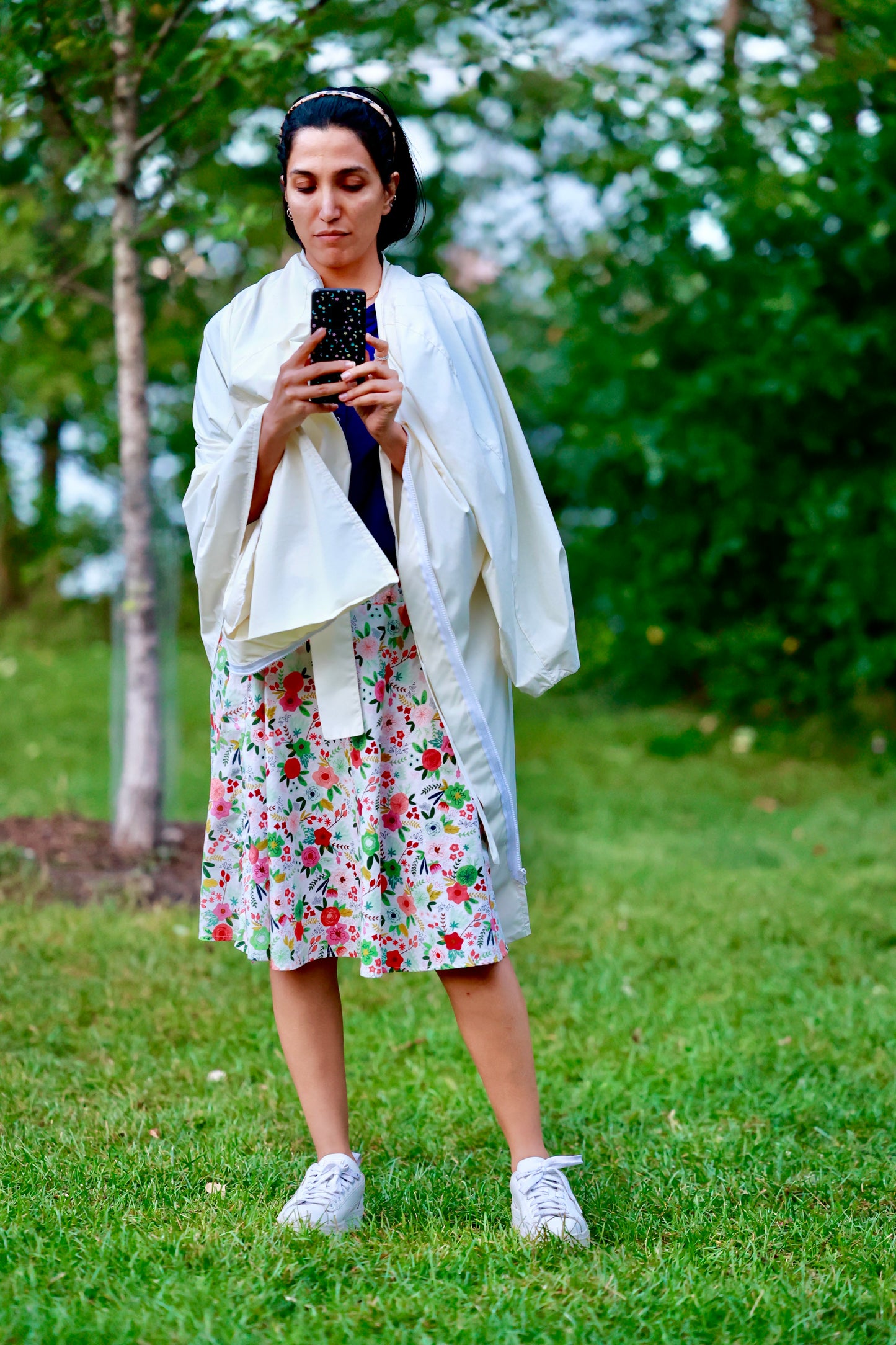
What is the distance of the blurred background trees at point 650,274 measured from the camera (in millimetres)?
4227

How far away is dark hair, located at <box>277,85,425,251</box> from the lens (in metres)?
2.01

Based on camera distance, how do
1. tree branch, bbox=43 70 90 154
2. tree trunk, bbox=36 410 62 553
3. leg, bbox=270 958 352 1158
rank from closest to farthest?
1. leg, bbox=270 958 352 1158
2. tree branch, bbox=43 70 90 154
3. tree trunk, bbox=36 410 62 553

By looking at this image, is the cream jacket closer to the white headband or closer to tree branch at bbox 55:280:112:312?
the white headband

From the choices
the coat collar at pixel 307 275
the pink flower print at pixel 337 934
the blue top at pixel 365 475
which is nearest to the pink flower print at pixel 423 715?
the blue top at pixel 365 475

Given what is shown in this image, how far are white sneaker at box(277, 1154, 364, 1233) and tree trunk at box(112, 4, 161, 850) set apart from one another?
7.95 ft

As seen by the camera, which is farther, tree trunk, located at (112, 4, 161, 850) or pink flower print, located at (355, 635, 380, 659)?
tree trunk, located at (112, 4, 161, 850)

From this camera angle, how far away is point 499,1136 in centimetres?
253

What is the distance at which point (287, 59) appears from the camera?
12.4 ft

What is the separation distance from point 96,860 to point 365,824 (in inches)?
100

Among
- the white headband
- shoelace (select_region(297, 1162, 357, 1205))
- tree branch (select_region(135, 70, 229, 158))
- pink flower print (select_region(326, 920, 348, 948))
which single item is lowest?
shoelace (select_region(297, 1162, 357, 1205))

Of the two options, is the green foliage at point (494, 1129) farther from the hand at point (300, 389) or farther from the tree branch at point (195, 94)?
the tree branch at point (195, 94)

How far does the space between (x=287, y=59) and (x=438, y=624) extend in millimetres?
2532

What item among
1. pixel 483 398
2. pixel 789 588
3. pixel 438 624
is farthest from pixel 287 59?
→ pixel 789 588

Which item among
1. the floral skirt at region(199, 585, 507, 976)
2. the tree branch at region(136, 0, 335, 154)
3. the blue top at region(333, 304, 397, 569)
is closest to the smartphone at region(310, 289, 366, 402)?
the blue top at region(333, 304, 397, 569)
